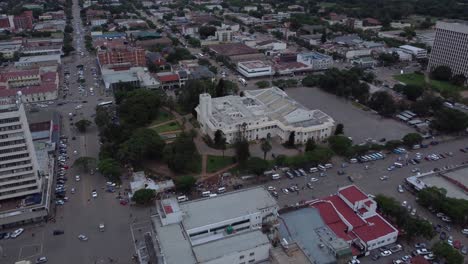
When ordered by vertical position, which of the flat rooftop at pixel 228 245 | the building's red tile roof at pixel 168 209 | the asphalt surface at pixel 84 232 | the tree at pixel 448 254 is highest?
the building's red tile roof at pixel 168 209

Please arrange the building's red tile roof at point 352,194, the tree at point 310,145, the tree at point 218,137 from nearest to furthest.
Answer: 1. the building's red tile roof at point 352,194
2. the tree at point 310,145
3. the tree at point 218,137

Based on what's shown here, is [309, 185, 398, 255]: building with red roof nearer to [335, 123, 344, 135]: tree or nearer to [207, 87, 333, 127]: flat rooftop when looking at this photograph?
[335, 123, 344, 135]: tree

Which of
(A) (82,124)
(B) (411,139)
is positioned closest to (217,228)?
(B) (411,139)

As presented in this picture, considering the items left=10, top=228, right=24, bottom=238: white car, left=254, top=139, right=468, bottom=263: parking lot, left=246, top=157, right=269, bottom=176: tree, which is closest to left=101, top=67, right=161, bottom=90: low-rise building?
left=246, top=157, right=269, bottom=176: tree

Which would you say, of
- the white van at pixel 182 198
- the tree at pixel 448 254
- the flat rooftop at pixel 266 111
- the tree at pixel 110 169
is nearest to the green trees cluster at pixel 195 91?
the flat rooftop at pixel 266 111

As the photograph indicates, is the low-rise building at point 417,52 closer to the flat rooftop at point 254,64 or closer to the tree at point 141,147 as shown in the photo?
the flat rooftop at point 254,64

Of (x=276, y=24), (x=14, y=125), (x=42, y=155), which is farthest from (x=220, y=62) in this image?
(x=14, y=125)

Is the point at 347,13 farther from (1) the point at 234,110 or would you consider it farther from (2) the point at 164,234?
(2) the point at 164,234
